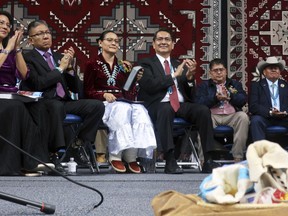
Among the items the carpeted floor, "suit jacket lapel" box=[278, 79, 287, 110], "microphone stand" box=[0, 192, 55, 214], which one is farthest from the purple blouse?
"microphone stand" box=[0, 192, 55, 214]

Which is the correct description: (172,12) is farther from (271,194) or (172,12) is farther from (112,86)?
(271,194)

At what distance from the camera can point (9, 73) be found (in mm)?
5391

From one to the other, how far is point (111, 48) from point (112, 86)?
0.33m

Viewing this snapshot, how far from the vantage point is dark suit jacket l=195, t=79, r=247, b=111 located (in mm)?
6402

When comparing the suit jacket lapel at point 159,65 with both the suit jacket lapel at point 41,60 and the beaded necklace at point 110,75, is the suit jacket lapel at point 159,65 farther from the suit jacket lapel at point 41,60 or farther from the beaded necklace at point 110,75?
the suit jacket lapel at point 41,60

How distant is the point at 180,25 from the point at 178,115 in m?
1.82

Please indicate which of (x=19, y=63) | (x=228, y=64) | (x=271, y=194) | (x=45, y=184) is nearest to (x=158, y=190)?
(x=45, y=184)

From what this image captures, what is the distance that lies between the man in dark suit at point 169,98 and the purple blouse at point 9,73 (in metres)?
1.14

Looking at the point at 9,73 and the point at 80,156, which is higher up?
the point at 9,73

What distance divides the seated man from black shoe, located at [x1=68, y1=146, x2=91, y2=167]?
3.45 ft

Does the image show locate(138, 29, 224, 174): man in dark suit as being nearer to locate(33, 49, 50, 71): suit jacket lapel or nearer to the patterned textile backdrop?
locate(33, 49, 50, 71): suit jacket lapel

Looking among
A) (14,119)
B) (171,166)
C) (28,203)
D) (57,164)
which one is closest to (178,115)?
(171,166)

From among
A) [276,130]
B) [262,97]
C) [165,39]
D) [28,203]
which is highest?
[165,39]

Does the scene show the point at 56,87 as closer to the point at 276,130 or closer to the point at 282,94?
Result: the point at 276,130
